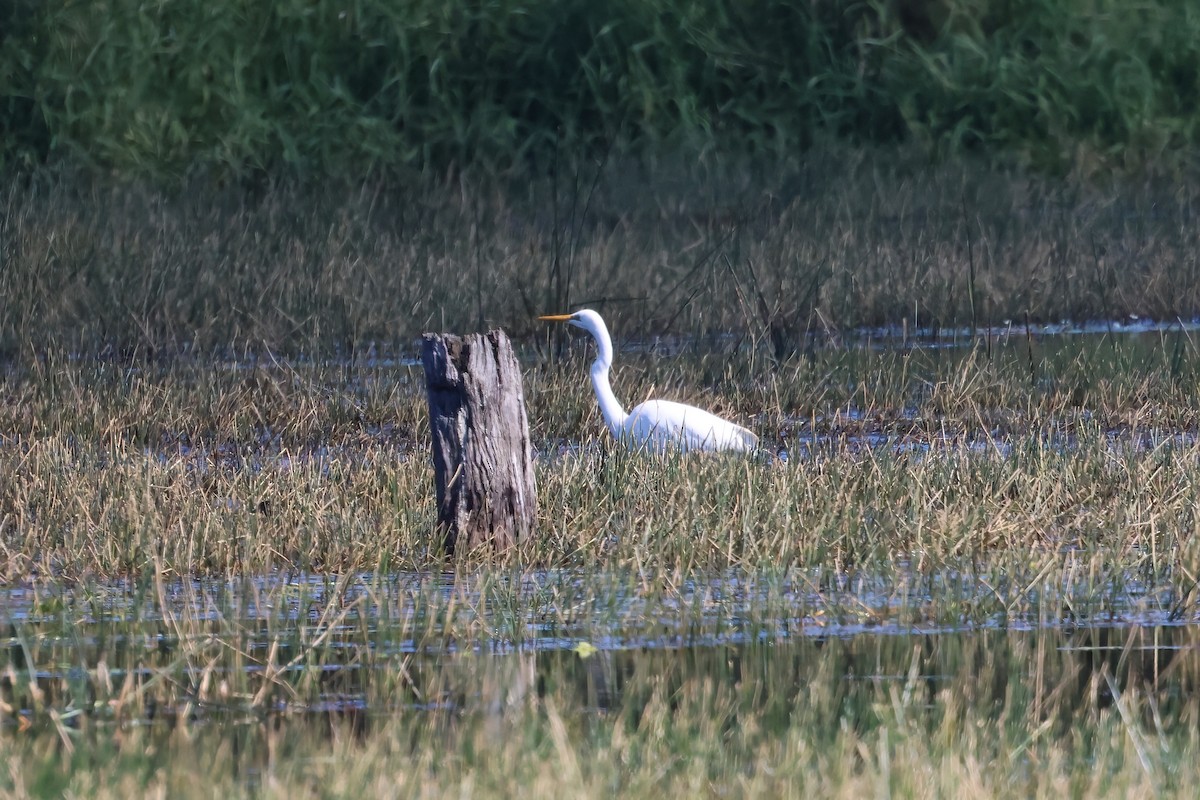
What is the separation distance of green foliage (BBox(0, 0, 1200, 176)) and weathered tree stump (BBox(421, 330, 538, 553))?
444 inches

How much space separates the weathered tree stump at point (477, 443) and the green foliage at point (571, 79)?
37.0ft

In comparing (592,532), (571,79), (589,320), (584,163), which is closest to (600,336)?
(589,320)

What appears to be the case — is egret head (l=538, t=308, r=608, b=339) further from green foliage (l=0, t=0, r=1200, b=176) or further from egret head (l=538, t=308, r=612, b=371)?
green foliage (l=0, t=0, r=1200, b=176)

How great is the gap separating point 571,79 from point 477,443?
13332 mm

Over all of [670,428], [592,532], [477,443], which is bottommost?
[592,532]

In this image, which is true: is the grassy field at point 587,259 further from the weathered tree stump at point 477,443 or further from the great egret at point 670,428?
the weathered tree stump at point 477,443

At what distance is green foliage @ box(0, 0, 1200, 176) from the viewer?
18562 millimetres

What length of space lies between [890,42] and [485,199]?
549 centimetres

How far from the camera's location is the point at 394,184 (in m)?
16.7

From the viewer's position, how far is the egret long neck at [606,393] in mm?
8555

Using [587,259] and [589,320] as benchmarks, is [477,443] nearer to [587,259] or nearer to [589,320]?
[589,320]

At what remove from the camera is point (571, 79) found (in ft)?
64.3

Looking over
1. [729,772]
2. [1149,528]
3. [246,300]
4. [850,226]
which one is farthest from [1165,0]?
[729,772]

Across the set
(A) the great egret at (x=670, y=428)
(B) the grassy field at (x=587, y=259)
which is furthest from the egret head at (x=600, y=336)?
(B) the grassy field at (x=587, y=259)
